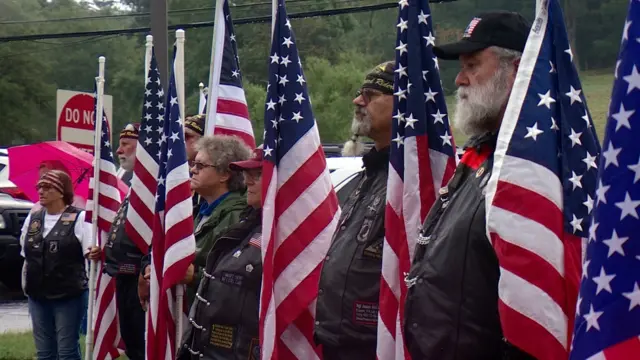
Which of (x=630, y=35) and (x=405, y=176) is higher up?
(x=630, y=35)

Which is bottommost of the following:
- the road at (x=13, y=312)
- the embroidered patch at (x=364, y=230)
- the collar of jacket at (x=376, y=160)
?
the road at (x=13, y=312)

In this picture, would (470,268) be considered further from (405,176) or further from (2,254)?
(2,254)

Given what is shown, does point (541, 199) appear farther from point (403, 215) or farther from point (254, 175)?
point (254, 175)

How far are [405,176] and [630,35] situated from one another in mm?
1996

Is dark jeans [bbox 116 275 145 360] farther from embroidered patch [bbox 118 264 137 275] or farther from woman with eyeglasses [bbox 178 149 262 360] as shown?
woman with eyeglasses [bbox 178 149 262 360]

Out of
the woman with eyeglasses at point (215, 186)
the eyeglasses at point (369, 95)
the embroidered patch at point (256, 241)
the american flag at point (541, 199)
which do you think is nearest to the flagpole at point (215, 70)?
the woman with eyeglasses at point (215, 186)

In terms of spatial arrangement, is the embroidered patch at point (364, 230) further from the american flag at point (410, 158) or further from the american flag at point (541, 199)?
the american flag at point (541, 199)

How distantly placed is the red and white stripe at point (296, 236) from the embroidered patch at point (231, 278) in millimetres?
222

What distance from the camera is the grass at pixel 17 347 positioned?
1054 cm

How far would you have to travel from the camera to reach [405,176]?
4.31 metres

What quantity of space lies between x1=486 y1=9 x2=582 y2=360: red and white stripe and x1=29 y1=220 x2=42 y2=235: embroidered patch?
Result: 6403 millimetres

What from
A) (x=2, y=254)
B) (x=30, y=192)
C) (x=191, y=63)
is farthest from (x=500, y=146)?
(x=191, y=63)

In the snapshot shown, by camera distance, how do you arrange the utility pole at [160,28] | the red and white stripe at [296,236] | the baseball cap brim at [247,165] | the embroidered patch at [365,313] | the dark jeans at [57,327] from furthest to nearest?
the utility pole at [160,28], the dark jeans at [57,327], the baseball cap brim at [247,165], the red and white stripe at [296,236], the embroidered patch at [365,313]

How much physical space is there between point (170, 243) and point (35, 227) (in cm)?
301
